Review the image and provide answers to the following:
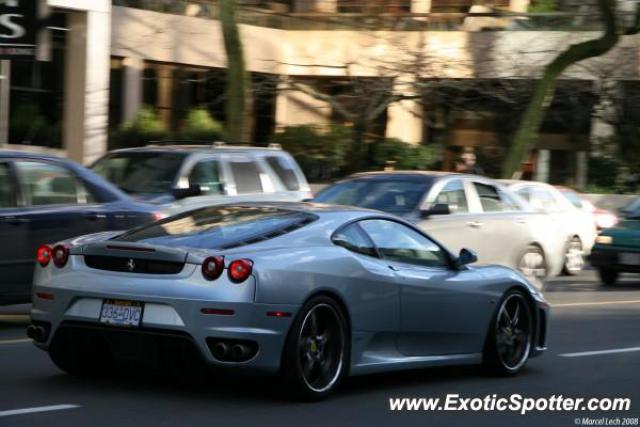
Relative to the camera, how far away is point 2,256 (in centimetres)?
1131

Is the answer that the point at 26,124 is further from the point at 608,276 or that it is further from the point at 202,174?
the point at 608,276

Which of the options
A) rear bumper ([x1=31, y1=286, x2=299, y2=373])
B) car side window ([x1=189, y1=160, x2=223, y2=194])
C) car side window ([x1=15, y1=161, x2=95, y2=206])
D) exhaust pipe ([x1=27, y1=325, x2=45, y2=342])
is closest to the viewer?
rear bumper ([x1=31, y1=286, x2=299, y2=373])

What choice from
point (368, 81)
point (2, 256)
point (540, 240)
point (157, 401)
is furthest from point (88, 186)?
point (368, 81)

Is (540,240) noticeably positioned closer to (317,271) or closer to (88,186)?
(88,186)

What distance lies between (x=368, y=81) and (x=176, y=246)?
94.3ft

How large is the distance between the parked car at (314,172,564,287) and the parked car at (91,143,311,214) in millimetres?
984

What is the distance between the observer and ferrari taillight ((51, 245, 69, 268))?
855 cm

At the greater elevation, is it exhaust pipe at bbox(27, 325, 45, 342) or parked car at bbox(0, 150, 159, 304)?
parked car at bbox(0, 150, 159, 304)

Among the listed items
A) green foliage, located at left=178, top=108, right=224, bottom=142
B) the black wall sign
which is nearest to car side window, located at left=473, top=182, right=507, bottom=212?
the black wall sign

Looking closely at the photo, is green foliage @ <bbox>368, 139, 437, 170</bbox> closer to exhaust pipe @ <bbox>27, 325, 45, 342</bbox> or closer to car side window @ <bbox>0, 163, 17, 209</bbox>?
car side window @ <bbox>0, 163, 17, 209</bbox>

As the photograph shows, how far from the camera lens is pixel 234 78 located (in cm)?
2589

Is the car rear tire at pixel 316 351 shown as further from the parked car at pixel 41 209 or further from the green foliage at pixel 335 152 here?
the green foliage at pixel 335 152

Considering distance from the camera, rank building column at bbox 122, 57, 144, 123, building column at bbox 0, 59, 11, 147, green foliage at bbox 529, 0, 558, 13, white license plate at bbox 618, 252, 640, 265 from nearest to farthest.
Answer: white license plate at bbox 618, 252, 640, 265 → building column at bbox 0, 59, 11, 147 → building column at bbox 122, 57, 144, 123 → green foliage at bbox 529, 0, 558, 13

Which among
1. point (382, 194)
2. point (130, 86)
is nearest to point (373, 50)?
point (130, 86)
